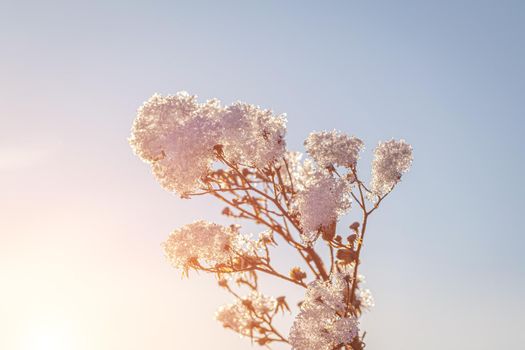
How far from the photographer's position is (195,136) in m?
8.12

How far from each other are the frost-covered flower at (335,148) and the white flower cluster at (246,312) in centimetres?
312

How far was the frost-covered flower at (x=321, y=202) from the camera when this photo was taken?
8.64m

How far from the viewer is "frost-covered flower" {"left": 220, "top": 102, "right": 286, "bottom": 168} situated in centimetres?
868

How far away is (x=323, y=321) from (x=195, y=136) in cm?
320

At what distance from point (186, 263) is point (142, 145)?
2145mm

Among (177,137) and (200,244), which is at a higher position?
(177,137)

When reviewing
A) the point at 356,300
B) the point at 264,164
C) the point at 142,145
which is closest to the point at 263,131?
the point at 264,164

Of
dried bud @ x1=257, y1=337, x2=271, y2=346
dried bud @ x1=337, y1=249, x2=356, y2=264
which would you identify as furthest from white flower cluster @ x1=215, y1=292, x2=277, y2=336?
dried bud @ x1=337, y1=249, x2=356, y2=264

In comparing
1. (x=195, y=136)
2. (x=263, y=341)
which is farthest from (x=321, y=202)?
(x=263, y=341)

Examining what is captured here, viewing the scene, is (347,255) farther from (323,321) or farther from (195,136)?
(195,136)

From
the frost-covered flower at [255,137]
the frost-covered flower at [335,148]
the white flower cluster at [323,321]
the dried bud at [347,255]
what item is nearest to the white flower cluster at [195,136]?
the frost-covered flower at [255,137]

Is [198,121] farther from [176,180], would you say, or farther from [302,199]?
[302,199]

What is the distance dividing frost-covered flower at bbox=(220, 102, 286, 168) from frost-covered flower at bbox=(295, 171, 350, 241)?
724 mm

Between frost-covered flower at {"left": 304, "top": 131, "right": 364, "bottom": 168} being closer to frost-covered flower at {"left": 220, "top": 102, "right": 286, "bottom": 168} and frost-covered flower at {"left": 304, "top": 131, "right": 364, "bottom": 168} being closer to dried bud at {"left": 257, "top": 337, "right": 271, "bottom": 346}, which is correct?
frost-covered flower at {"left": 220, "top": 102, "right": 286, "bottom": 168}
